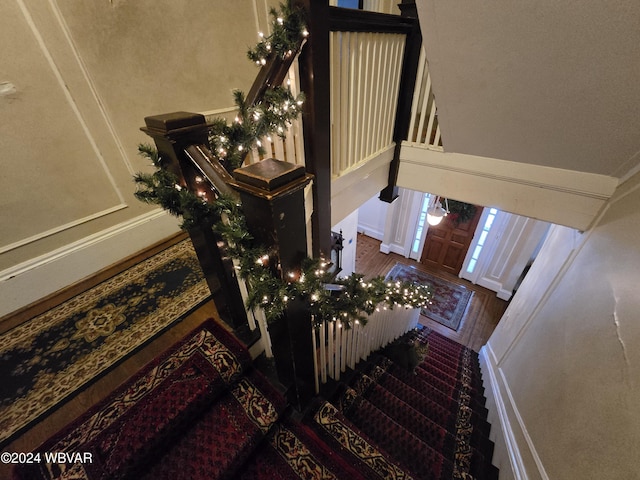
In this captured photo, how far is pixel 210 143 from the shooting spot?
123cm

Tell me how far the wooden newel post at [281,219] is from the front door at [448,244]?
14.2 feet

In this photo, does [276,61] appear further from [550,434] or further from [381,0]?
[381,0]

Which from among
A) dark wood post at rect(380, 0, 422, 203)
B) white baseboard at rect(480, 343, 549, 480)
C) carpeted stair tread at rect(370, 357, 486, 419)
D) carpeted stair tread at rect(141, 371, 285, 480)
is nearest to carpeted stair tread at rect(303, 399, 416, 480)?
carpeted stair tread at rect(141, 371, 285, 480)

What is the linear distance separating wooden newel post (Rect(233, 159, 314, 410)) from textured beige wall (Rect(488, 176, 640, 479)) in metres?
1.28

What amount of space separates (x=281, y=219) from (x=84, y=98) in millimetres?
1884

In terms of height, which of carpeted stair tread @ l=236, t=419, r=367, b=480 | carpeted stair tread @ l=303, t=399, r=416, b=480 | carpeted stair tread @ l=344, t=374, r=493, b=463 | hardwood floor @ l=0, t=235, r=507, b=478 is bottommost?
carpeted stair tread @ l=344, t=374, r=493, b=463

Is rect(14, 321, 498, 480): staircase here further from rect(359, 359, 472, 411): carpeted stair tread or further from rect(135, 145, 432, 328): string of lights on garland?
rect(135, 145, 432, 328): string of lights on garland

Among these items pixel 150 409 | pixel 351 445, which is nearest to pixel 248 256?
pixel 150 409

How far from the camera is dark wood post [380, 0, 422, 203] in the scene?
194 centimetres

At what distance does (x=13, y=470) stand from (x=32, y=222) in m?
1.42

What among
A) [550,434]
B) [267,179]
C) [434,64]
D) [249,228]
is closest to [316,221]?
[249,228]

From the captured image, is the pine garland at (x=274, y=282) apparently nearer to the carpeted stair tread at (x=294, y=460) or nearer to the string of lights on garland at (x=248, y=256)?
the string of lights on garland at (x=248, y=256)

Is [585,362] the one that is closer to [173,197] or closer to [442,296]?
[173,197]

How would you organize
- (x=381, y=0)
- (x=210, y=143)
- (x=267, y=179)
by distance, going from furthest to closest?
(x=381, y=0) < (x=210, y=143) < (x=267, y=179)
